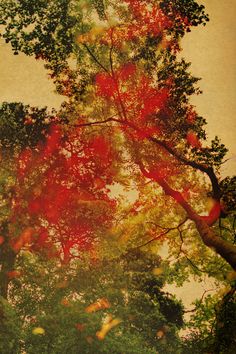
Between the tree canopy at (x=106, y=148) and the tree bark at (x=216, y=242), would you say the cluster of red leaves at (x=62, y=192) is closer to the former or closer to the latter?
the tree canopy at (x=106, y=148)

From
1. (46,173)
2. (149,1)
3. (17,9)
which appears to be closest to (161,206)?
(46,173)

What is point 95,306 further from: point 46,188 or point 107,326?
point 46,188

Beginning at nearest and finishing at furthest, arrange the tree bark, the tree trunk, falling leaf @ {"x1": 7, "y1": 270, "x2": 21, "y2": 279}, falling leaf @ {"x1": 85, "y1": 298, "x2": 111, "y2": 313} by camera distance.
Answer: the tree bark, the tree trunk, falling leaf @ {"x1": 7, "y1": 270, "x2": 21, "y2": 279}, falling leaf @ {"x1": 85, "y1": 298, "x2": 111, "y2": 313}

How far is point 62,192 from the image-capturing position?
1806 cm

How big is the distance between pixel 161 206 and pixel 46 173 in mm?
6571

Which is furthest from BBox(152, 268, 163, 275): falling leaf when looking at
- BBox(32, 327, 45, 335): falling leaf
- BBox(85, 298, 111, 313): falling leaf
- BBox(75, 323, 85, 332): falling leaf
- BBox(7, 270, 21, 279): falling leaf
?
BBox(7, 270, 21, 279): falling leaf

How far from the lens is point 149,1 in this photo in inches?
426

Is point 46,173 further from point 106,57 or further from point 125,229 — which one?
point 106,57

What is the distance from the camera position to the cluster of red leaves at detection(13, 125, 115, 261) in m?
16.2

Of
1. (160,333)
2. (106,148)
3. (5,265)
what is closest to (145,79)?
(106,148)

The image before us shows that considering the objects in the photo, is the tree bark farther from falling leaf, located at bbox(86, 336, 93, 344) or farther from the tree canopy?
falling leaf, located at bbox(86, 336, 93, 344)

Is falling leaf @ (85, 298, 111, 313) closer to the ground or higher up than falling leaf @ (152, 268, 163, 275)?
closer to the ground

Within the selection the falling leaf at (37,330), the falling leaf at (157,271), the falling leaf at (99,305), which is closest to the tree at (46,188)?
the falling leaf at (37,330)

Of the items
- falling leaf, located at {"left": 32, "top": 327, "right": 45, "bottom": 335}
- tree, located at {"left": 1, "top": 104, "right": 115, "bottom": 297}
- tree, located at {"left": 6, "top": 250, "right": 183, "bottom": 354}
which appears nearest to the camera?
tree, located at {"left": 1, "top": 104, "right": 115, "bottom": 297}
